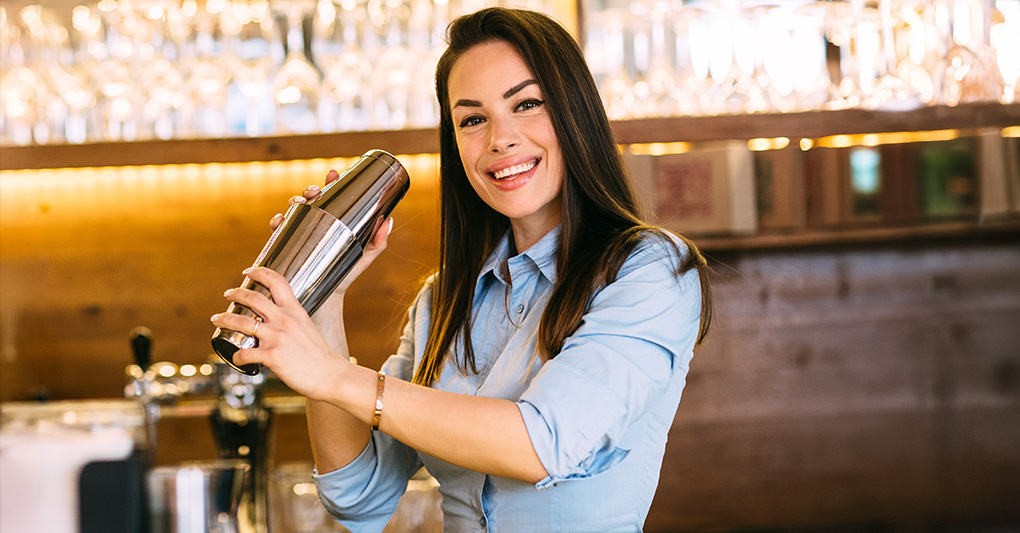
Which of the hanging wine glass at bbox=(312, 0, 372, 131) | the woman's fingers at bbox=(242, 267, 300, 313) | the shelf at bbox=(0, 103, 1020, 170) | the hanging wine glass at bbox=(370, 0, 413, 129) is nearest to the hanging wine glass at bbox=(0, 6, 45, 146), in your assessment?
the shelf at bbox=(0, 103, 1020, 170)

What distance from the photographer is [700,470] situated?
209 centimetres

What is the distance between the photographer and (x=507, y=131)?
3.34 feet

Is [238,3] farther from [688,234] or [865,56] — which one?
[865,56]

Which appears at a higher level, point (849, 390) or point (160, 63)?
point (160, 63)

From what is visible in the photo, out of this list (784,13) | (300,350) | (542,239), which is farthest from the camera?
(784,13)

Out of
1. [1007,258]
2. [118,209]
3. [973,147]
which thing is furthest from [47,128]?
[1007,258]

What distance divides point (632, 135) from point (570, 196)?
A: 86 centimetres

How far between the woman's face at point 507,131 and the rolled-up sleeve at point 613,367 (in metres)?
0.16

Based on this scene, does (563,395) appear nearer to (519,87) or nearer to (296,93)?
(519,87)

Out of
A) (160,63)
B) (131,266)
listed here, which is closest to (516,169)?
(160,63)

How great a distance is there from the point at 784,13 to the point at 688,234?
500 mm

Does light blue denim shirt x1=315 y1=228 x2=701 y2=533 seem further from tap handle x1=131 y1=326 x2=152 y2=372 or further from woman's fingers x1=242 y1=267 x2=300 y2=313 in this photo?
tap handle x1=131 y1=326 x2=152 y2=372

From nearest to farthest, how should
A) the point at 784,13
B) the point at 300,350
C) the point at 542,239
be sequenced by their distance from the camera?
1. the point at 300,350
2. the point at 542,239
3. the point at 784,13

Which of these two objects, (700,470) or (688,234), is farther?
(700,470)
